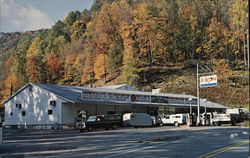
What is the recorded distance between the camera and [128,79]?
76938mm

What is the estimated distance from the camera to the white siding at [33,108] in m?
43.8

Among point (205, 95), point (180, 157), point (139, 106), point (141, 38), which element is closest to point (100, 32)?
point (141, 38)

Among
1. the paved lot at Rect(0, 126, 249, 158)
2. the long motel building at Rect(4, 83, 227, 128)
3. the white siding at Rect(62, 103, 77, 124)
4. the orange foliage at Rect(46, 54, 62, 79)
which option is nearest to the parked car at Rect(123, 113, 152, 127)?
the long motel building at Rect(4, 83, 227, 128)

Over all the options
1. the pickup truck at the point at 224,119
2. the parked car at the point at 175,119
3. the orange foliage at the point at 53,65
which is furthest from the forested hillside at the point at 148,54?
the pickup truck at the point at 224,119

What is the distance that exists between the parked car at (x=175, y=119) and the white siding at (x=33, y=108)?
14.6 m

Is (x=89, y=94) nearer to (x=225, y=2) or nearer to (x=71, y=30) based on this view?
(x=225, y=2)

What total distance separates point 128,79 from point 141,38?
36.6 ft

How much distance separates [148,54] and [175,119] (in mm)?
39275

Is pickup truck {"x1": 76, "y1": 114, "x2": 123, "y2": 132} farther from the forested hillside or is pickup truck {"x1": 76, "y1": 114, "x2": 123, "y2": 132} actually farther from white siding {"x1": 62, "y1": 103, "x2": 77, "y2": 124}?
the forested hillside

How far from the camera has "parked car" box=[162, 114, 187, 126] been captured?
4416 centimetres

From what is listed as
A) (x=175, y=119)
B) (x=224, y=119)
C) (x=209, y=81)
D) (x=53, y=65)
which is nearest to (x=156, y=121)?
(x=175, y=119)

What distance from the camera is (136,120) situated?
42969mm

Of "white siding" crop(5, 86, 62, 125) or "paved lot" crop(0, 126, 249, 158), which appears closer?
"paved lot" crop(0, 126, 249, 158)

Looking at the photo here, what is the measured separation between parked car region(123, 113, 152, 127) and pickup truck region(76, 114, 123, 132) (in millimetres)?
2554
